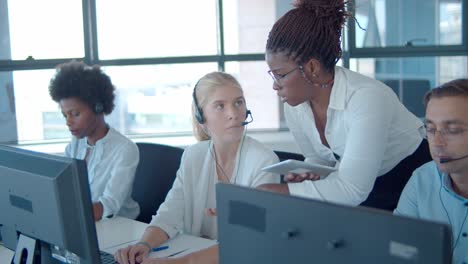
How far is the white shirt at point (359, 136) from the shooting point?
1.79 metres

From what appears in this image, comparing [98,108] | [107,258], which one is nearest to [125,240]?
[107,258]

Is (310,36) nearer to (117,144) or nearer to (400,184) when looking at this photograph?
(400,184)

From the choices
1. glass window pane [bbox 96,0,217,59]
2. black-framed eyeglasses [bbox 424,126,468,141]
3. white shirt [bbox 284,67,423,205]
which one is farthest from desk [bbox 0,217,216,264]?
glass window pane [bbox 96,0,217,59]

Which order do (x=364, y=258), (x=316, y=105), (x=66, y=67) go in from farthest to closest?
(x=66, y=67)
(x=316, y=105)
(x=364, y=258)

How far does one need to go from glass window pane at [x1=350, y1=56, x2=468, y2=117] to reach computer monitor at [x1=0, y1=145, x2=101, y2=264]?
347 cm

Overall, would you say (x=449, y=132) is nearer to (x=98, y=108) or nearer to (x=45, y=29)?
(x=98, y=108)

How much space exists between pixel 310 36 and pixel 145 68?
2.69 meters

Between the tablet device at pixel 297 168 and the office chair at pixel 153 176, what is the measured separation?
0.65 m

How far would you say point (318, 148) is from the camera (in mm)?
2107

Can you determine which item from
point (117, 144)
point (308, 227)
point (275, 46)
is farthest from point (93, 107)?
point (308, 227)

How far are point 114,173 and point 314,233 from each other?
1606mm

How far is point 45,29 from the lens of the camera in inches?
169

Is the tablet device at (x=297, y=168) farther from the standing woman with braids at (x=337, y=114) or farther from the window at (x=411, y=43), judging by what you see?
the window at (x=411, y=43)

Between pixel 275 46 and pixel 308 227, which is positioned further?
pixel 275 46
